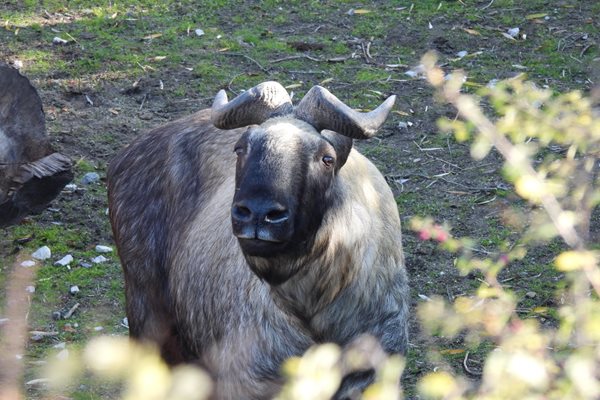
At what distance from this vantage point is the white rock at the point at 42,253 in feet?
21.7

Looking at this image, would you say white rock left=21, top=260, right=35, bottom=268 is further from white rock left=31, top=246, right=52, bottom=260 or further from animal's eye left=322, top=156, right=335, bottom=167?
animal's eye left=322, top=156, right=335, bottom=167

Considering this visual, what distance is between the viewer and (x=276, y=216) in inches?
151

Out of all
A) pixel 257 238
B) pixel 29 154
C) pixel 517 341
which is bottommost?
pixel 29 154

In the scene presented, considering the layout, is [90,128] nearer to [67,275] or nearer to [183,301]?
[67,275]

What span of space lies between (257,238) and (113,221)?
73.8 inches

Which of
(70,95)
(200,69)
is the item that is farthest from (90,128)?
(200,69)

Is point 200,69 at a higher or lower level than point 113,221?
lower

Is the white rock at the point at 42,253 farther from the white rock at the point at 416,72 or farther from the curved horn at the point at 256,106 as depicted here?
the white rock at the point at 416,72

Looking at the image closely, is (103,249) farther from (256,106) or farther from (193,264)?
(256,106)

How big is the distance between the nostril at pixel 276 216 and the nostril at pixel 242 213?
64mm

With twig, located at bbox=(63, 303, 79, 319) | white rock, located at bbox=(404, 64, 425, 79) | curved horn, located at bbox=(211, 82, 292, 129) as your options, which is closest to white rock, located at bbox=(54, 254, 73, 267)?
twig, located at bbox=(63, 303, 79, 319)

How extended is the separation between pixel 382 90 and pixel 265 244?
4978mm

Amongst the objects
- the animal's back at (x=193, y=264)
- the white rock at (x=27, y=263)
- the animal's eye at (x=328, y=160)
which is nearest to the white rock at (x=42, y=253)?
the white rock at (x=27, y=263)

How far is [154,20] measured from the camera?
9.80 m
